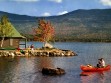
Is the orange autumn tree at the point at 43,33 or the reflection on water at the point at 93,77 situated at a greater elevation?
the orange autumn tree at the point at 43,33

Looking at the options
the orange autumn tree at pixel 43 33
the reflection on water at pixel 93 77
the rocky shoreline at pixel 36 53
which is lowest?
the reflection on water at pixel 93 77

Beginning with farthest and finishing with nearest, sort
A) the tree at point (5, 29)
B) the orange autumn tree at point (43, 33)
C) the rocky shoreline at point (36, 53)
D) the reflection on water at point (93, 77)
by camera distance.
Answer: the orange autumn tree at point (43, 33) < the tree at point (5, 29) < the rocky shoreline at point (36, 53) < the reflection on water at point (93, 77)

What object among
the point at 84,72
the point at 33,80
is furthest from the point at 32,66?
the point at 33,80

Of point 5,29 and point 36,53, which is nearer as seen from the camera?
point 36,53

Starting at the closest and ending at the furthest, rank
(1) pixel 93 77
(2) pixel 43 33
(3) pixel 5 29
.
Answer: (1) pixel 93 77 < (3) pixel 5 29 < (2) pixel 43 33

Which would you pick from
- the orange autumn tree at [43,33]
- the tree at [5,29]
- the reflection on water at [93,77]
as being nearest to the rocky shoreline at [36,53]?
the tree at [5,29]

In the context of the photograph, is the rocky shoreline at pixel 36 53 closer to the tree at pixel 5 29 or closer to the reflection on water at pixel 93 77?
the tree at pixel 5 29

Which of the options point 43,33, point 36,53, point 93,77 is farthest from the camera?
point 43,33

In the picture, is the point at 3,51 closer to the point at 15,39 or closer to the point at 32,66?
the point at 15,39

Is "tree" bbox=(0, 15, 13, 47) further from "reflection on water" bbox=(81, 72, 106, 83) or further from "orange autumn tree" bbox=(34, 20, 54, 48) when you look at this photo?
"reflection on water" bbox=(81, 72, 106, 83)

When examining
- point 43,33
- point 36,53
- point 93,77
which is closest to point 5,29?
point 36,53

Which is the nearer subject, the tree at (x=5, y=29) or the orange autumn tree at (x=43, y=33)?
the tree at (x=5, y=29)

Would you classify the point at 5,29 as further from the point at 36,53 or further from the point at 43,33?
the point at 43,33

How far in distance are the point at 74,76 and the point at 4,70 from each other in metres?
11.5
